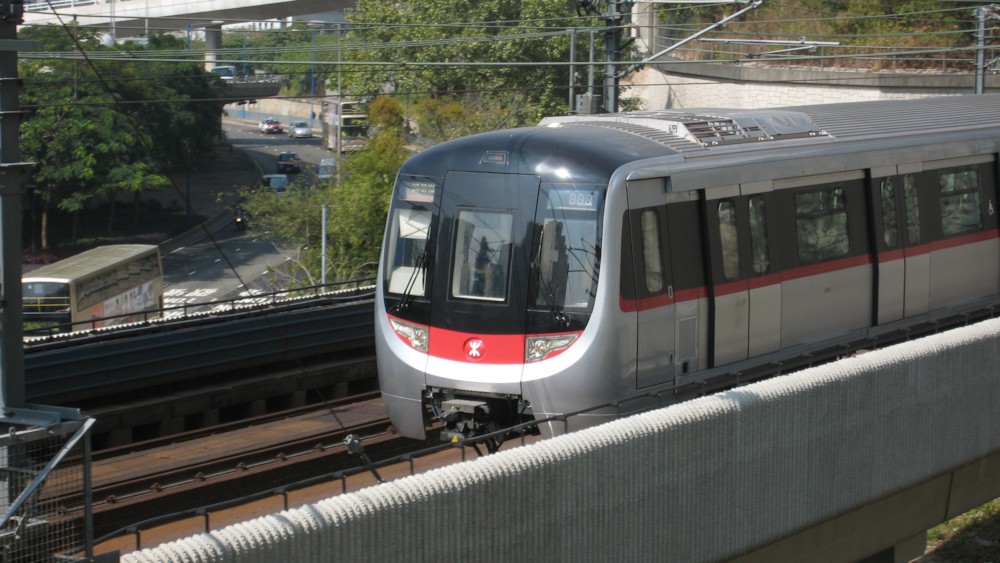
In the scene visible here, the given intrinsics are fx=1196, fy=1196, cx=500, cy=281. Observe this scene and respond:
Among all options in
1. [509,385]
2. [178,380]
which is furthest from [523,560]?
[178,380]

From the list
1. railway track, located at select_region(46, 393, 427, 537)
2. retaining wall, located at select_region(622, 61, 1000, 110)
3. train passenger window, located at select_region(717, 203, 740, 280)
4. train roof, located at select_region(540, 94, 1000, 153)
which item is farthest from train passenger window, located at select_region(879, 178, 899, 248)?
retaining wall, located at select_region(622, 61, 1000, 110)

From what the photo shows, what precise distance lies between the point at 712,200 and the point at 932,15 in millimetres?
36687

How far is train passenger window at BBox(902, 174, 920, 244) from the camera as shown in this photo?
13375 millimetres

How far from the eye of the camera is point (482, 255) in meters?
10.4

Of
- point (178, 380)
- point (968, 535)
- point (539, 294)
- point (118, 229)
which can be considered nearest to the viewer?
point (539, 294)

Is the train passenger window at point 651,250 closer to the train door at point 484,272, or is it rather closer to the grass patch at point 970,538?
the train door at point 484,272

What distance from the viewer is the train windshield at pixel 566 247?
9961 millimetres

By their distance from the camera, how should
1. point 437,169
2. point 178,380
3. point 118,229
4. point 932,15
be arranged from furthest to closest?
point 118,229, point 932,15, point 178,380, point 437,169

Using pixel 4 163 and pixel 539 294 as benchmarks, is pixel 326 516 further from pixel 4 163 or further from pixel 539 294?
pixel 539 294

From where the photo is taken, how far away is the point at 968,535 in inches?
655

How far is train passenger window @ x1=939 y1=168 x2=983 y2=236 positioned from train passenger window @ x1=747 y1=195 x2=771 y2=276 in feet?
11.6

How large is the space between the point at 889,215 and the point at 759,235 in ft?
7.81

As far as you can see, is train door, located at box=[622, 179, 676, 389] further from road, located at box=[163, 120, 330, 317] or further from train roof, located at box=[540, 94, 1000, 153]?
road, located at box=[163, 120, 330, 317]

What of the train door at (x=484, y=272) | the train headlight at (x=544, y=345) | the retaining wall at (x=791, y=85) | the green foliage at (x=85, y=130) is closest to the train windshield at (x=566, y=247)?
the train door at (x=484, y=272)
